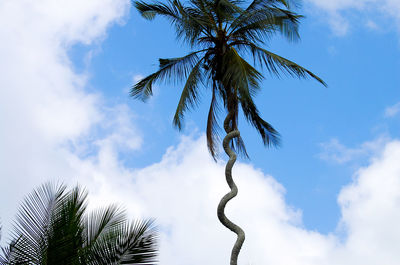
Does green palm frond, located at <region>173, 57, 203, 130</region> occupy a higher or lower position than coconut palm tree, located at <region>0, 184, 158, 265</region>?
higher

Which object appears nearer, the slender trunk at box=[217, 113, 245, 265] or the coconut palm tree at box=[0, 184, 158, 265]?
the coconut palm tree at box=[0, 184, 158, 265]

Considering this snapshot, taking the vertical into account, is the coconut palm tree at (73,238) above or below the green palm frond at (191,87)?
below

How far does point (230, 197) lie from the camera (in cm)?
1184

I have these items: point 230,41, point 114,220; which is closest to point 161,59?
point 230,41

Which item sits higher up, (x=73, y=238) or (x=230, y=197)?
(x=230, y=197)

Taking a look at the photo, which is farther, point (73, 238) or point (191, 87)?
point (191, 87)

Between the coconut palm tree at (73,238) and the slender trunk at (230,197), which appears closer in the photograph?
the coconut palm tree at (73,238)

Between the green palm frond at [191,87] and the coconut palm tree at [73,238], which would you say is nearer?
the coconut palm tree at [73,238]

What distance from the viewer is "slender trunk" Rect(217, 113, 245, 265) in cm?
1135

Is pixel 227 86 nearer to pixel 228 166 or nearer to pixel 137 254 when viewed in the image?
pixel 228 166

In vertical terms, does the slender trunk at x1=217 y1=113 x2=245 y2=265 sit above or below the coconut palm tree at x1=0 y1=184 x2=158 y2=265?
above

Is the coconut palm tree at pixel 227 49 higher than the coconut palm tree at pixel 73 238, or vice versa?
the coconut palm tree at pixel 227 49

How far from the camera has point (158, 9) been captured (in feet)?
44.2

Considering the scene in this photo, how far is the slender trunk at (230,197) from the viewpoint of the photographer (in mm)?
11352
